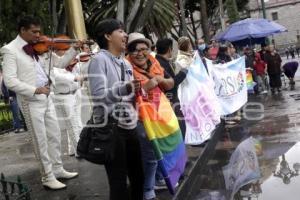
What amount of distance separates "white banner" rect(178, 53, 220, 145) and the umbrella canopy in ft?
30.6

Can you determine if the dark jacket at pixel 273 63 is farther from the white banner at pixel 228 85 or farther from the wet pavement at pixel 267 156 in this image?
the white banner at pixel 228 85

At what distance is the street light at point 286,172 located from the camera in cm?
618

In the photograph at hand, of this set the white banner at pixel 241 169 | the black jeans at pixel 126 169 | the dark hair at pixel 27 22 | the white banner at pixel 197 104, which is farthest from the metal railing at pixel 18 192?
the white banner at pixel 197 104

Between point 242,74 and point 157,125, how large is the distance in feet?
19.0

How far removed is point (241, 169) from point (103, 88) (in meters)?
3.17

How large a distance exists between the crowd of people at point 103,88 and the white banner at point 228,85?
1.68 metres

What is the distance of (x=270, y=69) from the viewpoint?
17.2m

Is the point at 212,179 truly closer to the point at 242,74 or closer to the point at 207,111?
the point at 207,111

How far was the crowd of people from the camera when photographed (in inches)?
165

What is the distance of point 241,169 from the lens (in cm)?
670

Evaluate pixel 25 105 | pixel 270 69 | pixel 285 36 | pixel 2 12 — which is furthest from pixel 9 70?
pixel 285 36

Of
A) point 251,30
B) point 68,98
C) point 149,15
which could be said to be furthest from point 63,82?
point 251,30

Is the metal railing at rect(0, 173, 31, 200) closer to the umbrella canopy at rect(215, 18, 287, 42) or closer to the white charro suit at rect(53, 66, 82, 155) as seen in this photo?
the white charro suit at rect(53, 66, 82, 155)

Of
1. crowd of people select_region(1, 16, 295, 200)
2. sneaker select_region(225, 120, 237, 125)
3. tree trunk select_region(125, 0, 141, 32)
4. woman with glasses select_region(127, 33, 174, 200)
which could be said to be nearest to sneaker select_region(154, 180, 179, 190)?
crowd of people select_region(1, 16, 295, 200)
